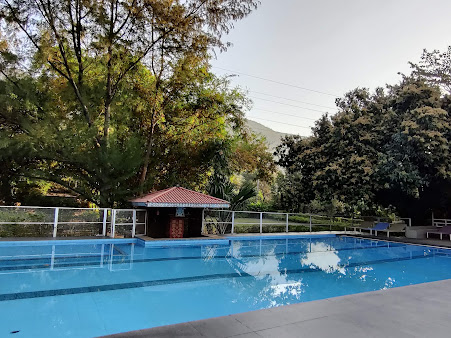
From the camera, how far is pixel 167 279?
6.85 meters

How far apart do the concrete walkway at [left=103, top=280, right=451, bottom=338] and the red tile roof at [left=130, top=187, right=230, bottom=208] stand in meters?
7.60

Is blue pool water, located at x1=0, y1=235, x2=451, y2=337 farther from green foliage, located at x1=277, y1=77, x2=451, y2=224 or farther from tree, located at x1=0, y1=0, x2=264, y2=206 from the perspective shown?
tree, located at x1=0, y1=0, x2=264, y2=206

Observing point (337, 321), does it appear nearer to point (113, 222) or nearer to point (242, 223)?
point (113, 222)

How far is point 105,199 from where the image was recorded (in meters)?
12.6

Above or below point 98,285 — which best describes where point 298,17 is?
above

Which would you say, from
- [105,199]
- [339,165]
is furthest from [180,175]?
[339,165]

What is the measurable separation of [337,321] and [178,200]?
8479 millimetres

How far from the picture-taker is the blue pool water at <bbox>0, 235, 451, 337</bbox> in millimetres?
4484

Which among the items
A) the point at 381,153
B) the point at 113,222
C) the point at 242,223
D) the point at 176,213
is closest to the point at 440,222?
the point at 381,153

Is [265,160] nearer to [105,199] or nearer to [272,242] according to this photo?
[272,242]

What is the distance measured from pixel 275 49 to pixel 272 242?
34.7ft

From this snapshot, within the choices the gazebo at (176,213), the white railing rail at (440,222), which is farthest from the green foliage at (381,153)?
the gazebo at (176,213)

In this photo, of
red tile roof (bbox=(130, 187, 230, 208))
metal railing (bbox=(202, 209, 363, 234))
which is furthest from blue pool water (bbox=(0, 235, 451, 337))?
metal railing (bbox=(202, 209, 363, 234))

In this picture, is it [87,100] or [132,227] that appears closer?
[132,227]
